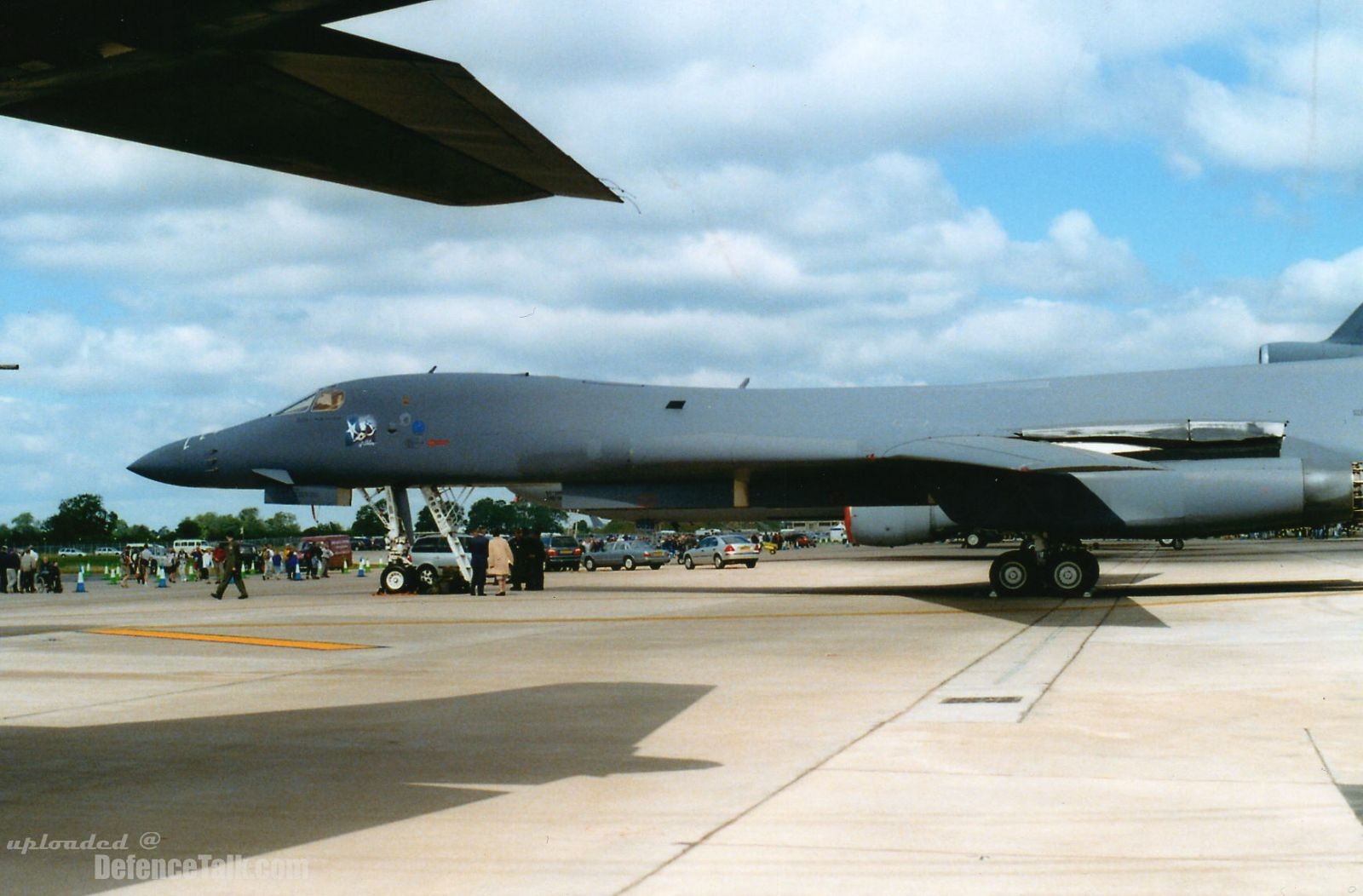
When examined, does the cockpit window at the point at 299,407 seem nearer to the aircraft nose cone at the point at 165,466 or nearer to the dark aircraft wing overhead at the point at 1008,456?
the aircraft nose cone at the point at 165,466

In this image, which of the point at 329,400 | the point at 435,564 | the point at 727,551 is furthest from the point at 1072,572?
the point at 727,551

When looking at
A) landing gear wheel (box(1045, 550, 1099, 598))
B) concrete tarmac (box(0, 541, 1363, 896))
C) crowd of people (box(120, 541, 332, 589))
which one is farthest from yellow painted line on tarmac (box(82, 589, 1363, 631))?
crowd of people (box(120, 541, 332, 589))

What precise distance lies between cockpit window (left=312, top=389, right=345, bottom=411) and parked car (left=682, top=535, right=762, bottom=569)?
21869 millimetres

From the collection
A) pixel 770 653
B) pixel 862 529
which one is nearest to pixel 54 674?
pixel 770 653

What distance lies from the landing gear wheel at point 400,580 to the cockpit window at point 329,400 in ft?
15.0

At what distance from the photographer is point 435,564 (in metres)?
29.0

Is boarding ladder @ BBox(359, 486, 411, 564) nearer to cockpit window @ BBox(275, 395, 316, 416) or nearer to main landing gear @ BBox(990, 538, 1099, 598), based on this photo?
cockpit window @ BBox(275, 395, 316, 416)

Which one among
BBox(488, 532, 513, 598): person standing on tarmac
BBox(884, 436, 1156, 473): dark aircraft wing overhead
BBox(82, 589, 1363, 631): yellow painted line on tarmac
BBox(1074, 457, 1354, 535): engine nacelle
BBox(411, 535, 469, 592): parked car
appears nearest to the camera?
BBox(884, 436, 1156, 473): dark aircraft wing overhead

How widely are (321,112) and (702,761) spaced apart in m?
4.15

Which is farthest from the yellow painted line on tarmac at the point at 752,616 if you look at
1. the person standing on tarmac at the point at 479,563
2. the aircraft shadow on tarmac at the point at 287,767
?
the aircraft shadow on tarmac at the point at 287,767

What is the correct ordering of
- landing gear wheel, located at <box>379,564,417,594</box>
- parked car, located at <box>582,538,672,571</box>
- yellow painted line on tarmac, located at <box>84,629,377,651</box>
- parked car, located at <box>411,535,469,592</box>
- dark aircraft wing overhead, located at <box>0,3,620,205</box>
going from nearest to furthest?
dark aircraft wing overhead, located at <box>0,3,620,205</box> → yellow painted line on tarmac, located at <box>84,629,377,651</box> → landing gear wheel, located at <box>379,564,417,594</box> → parked car, located at <box>411,535,469,592</box> → parked car, located at <box>582,538,672,571</box>

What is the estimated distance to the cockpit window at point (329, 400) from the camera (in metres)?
23.2

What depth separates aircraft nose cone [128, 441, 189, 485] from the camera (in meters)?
23.8

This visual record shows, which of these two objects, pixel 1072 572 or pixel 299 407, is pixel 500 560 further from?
pixel 1072 572
